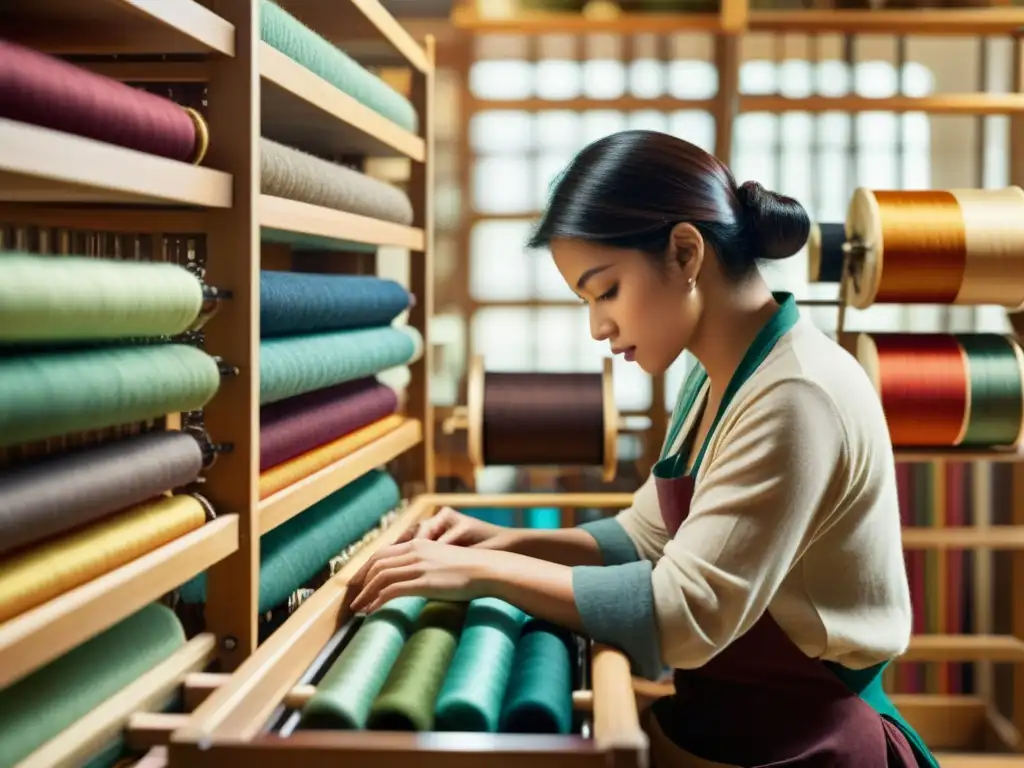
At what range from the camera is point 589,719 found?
1178 millimetres

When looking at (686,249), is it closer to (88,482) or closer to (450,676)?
(450,676)

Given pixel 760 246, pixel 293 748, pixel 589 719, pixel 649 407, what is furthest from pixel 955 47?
pixel 293 748

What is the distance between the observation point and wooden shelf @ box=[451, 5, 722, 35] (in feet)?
10.1

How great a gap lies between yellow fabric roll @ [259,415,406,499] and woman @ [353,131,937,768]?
23 cm

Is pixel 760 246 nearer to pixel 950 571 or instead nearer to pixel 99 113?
pixel 99 113

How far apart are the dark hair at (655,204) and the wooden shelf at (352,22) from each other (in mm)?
665

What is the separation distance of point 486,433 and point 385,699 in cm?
164

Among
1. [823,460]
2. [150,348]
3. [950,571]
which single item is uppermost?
[150,348]

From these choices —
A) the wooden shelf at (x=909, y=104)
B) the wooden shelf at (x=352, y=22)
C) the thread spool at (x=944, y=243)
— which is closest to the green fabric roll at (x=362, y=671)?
the wooden shelf at (x=352, y=22)

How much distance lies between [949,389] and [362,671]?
2.08 meters

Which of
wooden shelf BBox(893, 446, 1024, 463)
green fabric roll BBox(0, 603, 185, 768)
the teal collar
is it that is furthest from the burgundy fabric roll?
wooden shelf BBox(893, 446, 1024, 463)

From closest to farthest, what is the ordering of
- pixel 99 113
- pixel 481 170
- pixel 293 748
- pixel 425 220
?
pixel 293 748 < pixel 99 113 < pixel 425 220 < pixel 481 170

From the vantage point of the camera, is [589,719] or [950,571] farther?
[950,571]

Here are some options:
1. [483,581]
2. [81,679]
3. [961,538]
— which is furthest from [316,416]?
[961,538]
